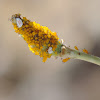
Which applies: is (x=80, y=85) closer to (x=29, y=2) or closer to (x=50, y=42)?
(x=29, y=2)

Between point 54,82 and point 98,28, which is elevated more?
point 98,28

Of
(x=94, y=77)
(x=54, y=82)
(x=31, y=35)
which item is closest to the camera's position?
(x=31, y=35)

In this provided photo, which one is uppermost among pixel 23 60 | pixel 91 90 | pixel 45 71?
pixel 23 60

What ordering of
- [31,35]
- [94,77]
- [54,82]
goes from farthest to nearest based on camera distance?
[54,82] < [94,77] < [31,35]

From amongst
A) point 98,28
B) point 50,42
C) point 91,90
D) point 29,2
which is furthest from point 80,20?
point 50,42

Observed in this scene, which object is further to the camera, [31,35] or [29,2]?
[29,2]

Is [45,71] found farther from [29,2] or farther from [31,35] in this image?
[31,35]

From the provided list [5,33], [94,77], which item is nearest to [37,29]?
[94,77]
